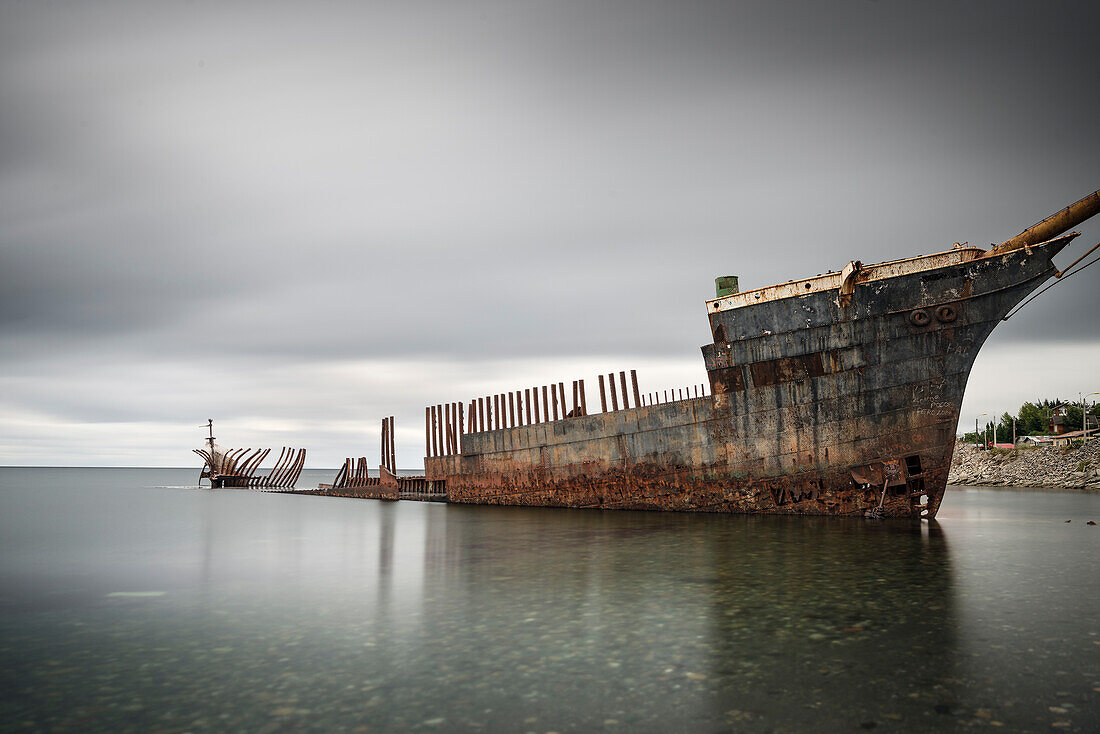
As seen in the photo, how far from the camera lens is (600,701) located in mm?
4461

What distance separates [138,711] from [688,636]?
14.0 ft

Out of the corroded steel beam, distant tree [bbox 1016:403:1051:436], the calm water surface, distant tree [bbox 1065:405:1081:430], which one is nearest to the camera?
the calm water surface

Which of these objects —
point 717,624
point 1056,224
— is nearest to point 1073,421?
point 1056,224

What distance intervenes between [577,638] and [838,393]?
37.0ft

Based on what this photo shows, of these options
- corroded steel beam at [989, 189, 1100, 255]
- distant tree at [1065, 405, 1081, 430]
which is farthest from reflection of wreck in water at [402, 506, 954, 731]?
distant tree at [1065, 405, 1081, 430]

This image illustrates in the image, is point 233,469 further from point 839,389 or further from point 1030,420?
point 1030,420

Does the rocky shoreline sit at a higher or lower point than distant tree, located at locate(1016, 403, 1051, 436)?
lower

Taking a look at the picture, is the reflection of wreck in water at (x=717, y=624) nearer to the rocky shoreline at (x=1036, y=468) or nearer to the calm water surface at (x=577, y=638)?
the calm water surface at (x=577, y=638)

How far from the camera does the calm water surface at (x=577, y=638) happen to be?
169 inches

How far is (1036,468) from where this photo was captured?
46438 millimetres

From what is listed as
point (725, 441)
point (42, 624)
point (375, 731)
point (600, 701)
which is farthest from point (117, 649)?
point (725, 441)

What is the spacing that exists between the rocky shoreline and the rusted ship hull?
2672 cm

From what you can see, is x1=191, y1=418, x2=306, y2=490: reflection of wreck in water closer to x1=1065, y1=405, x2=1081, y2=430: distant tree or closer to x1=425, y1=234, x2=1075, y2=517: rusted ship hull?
x1=425, y1=234, x2=1075, y2=517: rusted ship hull

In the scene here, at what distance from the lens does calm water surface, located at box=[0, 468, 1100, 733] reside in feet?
14.1
